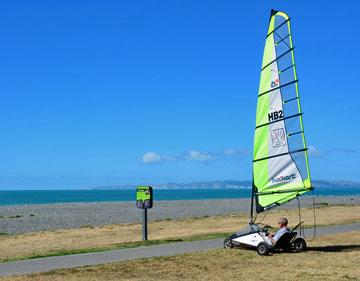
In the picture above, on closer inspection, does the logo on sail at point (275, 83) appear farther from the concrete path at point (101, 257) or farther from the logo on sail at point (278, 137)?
the concrete path at point (101, 257)

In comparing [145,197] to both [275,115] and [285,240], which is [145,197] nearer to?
[275,115]

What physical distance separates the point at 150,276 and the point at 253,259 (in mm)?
2824

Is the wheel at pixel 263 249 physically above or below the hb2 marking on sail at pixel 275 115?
below

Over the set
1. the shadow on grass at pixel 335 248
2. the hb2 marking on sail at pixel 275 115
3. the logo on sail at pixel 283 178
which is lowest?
the shadow on grass at pixel 335 248

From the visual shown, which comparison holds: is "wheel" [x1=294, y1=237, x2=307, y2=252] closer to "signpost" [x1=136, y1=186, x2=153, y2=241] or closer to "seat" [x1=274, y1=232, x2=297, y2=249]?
"seat" [x1=274, y1=232, x2=297, y2=249]

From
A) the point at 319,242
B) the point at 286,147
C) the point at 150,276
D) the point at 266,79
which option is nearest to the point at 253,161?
the point at 286,147

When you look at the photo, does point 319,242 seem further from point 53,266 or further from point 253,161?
point 53,266

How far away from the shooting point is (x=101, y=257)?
13.2 meters

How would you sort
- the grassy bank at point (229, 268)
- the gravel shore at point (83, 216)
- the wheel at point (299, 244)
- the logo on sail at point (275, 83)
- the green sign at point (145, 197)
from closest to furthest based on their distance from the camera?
the grassy bank at point (229, 268), the wheel at point (299, 244), the logo on sail at point (275, 83), the green sign at point (145, 197), the gravel shore at point (83, 216)

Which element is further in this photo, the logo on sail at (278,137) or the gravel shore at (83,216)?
the gravel shore at (83,216)

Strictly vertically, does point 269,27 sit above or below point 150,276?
above

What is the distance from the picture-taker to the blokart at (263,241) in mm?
13258

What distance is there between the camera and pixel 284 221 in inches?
543

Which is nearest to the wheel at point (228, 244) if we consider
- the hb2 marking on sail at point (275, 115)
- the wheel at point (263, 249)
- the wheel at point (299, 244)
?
the wheel at point (263, 249)
